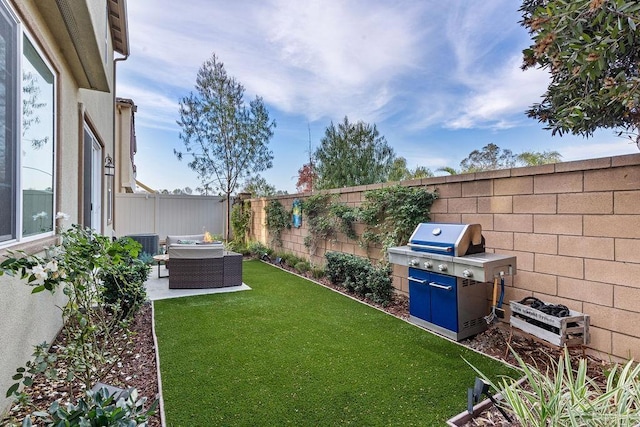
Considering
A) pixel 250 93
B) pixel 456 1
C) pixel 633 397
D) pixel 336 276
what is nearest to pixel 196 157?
pixel 250 93

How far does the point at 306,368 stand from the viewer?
11.0 feet

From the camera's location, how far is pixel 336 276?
7.14 m

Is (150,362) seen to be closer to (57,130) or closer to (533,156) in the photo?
(57,130)

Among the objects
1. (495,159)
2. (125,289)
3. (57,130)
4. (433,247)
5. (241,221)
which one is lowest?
(125,289)

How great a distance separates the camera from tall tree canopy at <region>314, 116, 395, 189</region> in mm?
18219

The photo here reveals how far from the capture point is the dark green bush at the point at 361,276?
19.0 feet

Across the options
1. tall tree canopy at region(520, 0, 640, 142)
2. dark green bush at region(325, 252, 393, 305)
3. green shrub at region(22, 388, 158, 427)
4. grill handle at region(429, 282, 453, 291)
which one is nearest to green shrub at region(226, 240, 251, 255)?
dark green bush at region(325, 252, 393, 305)

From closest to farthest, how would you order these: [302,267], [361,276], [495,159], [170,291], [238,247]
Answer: [361,276]
[170,291]
[495,159]
[302,267]
[238,247]

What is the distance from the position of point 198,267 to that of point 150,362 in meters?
3.43

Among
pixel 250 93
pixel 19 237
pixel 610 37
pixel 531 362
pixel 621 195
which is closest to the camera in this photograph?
pixel 610 37

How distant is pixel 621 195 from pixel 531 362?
1971 mm

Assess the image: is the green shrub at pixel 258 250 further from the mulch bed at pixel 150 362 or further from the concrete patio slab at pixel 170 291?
the mulch bed at pixel 150 362

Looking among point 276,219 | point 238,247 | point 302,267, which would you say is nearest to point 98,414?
point 302,267

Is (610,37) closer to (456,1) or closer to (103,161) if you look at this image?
(456,1)
